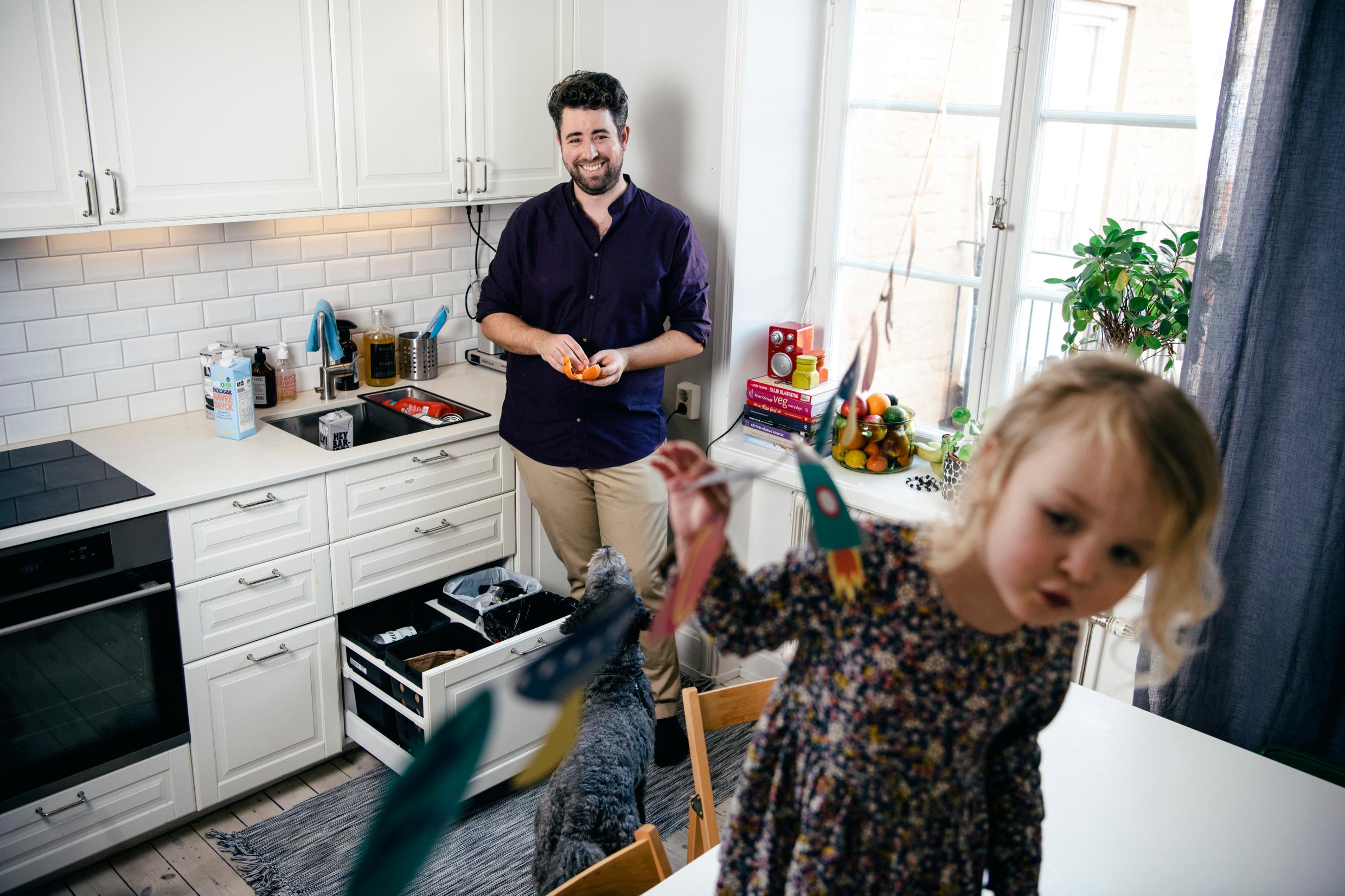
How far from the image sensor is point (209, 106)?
8.04 ft

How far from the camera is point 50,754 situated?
224 cm

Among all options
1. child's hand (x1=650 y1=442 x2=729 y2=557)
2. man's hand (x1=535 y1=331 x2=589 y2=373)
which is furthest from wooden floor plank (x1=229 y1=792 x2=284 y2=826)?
child's hand (x1=650 y1=442 x2=729 y2=557)

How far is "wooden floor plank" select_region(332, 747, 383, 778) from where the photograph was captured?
2.81 metres

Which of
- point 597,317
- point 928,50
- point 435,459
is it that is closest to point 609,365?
point 597,317

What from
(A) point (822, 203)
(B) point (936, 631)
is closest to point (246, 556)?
(A) point (822, 203)

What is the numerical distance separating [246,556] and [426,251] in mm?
1255

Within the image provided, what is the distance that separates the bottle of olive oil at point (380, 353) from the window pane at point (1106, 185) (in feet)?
6.03

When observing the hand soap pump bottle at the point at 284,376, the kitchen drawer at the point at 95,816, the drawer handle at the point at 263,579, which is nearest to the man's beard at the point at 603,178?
the hand soap pump bottle at the point at 284,376

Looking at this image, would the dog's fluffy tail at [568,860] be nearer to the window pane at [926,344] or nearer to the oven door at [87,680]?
the oven door at [87,680]

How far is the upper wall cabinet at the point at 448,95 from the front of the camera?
272 cm

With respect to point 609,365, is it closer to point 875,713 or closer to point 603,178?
point 603,178

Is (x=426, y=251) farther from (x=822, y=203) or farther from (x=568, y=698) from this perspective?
(x=568, y=698)

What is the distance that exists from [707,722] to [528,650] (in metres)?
0.92

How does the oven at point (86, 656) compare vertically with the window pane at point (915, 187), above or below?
below
